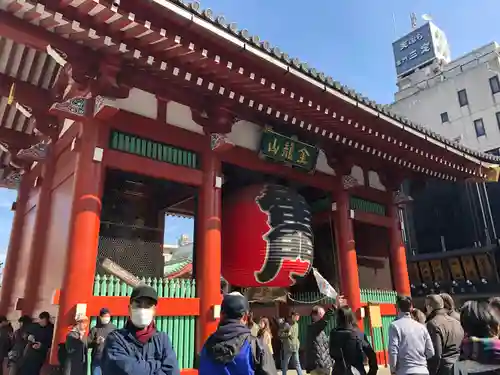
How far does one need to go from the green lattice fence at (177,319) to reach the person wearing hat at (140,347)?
11.3 ft

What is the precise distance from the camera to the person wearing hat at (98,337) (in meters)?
5.13

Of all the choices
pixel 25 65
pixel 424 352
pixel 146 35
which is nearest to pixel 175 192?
pixel 25 65

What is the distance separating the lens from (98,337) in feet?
16.9

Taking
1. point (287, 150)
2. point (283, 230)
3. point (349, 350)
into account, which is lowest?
point (349, 350)

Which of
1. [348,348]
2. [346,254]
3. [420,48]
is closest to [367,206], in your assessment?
[346,254]

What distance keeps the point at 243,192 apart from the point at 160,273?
2329 mm

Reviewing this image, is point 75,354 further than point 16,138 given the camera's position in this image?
No

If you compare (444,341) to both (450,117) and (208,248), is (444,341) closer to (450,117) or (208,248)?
(208,248)

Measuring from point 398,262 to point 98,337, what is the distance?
781cm

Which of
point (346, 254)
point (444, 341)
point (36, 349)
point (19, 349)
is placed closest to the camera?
point (444, 341)

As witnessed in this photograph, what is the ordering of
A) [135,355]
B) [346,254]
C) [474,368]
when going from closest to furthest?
[474,368]
[135,355]
[346,254]

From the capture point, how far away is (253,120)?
8.24 metres

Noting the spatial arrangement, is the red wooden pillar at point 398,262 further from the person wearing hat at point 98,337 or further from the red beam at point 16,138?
the red beam at point 16,138

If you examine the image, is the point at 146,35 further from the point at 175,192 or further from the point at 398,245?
the point at 398,245
